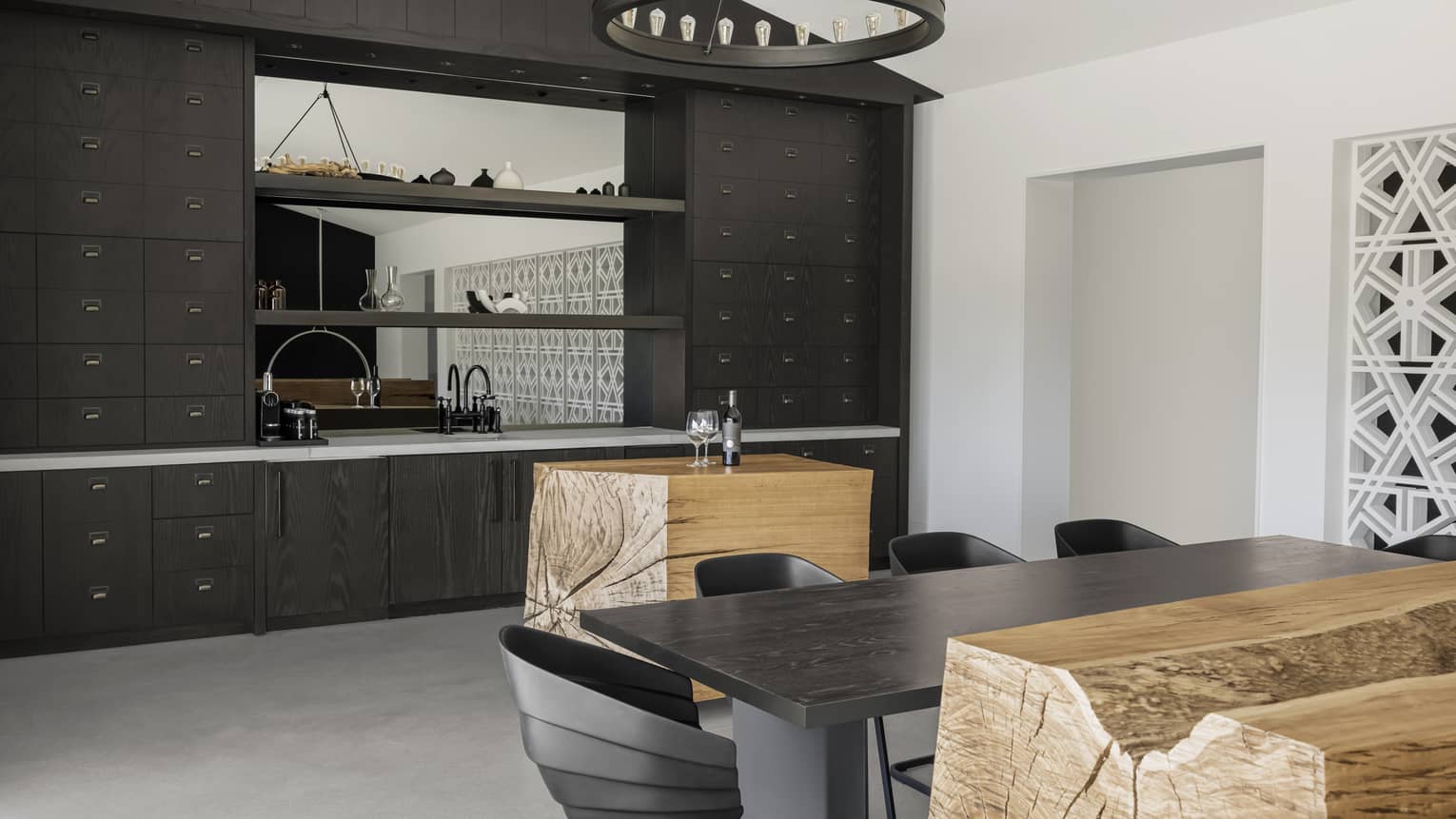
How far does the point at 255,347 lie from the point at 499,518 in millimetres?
1399

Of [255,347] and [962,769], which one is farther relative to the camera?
[255,347]

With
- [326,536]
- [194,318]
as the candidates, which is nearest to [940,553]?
[326,536]

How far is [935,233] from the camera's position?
7.22 meters

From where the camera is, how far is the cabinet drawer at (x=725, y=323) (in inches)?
263

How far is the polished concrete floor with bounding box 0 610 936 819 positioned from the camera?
135 inches

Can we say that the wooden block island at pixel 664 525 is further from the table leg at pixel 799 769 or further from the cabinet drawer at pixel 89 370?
the cabinet drawer at pixel 89 370

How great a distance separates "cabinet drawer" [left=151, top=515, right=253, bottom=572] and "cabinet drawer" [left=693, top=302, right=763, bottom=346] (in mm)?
2497

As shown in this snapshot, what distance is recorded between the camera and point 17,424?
5109 millimetres

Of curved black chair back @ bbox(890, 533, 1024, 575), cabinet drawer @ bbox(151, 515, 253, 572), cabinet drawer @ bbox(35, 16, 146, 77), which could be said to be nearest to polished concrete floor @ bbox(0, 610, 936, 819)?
cabinet drawer @ bbox(151, 515, 253, 572)

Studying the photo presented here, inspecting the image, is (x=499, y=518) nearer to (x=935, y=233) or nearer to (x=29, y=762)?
(x=29, y=762)

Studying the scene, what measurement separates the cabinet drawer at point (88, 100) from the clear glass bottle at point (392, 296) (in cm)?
133

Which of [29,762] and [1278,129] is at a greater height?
[1278,129]

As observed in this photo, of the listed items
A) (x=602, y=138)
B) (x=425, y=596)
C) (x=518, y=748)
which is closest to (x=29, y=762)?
(x=518, y=748)

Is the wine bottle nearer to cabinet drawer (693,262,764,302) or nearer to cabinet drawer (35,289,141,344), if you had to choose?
cabinet drawer (693,262,764,302)
